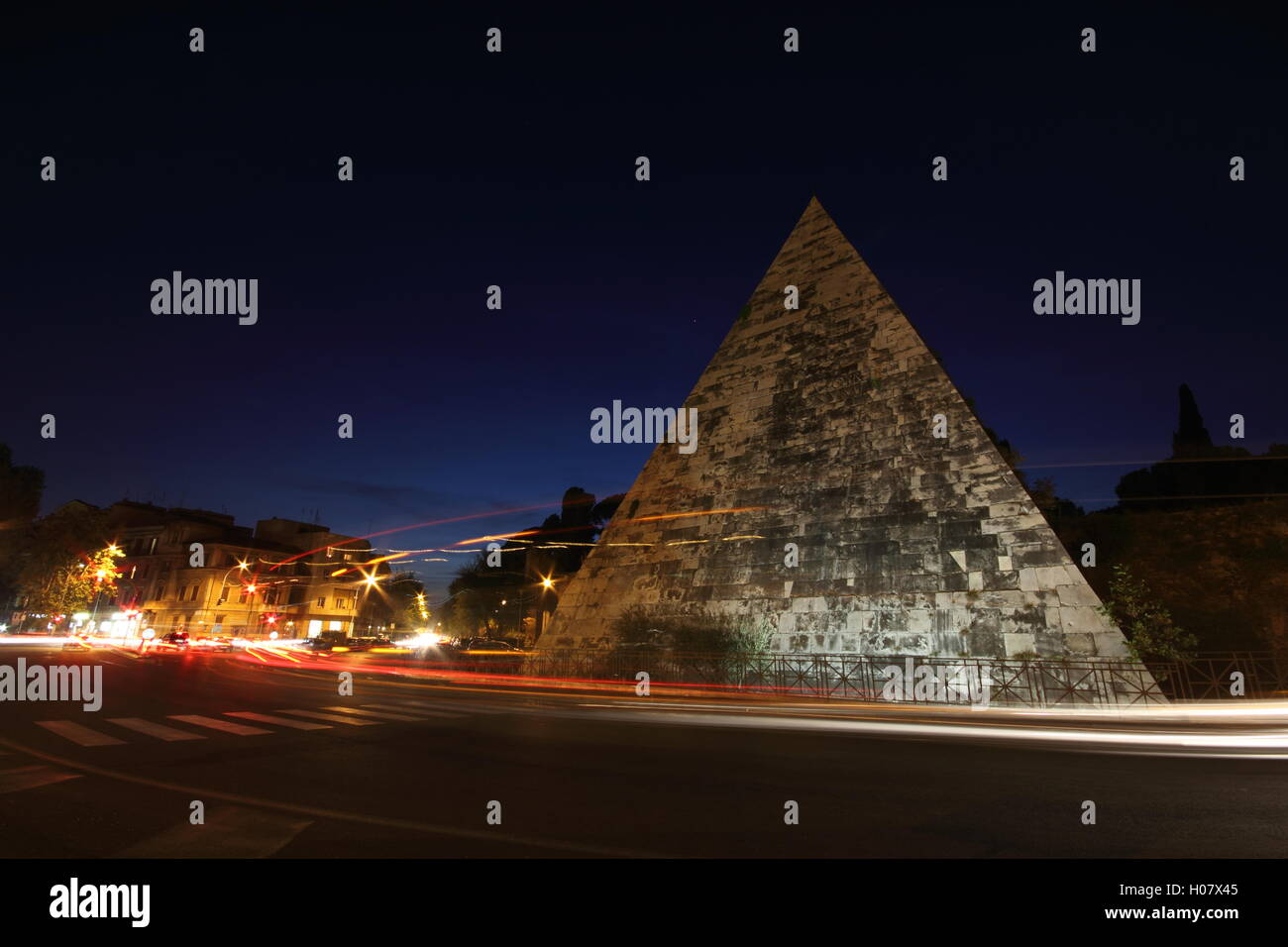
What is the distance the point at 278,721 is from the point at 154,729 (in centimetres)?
142

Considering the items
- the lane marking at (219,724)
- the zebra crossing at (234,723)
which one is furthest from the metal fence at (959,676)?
the lane marking at (219,724)

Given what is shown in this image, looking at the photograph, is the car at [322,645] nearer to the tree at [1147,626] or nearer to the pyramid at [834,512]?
the pyramid at [834,512]

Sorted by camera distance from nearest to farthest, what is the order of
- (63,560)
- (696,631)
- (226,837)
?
(226,837) → (696,631) → (63,560)

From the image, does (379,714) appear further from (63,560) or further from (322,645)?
(322,645)

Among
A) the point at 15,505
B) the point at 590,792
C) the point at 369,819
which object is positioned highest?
the point at 15,505

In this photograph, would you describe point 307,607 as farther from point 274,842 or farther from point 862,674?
point 274,842

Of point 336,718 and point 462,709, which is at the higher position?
point 336,718

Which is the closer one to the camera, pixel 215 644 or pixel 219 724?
pixel 219 724

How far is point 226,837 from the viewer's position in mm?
3625

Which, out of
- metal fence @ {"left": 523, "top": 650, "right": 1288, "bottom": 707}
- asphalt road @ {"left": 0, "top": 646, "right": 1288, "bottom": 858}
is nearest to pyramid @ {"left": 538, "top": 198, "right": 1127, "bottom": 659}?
metal fence @ {"left": 523, "top": 650, "right": 1288, "bottom": 707}

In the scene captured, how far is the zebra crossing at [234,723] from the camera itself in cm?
707

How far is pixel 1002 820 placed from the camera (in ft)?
13.5

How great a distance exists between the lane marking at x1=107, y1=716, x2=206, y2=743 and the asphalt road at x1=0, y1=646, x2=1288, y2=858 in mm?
47

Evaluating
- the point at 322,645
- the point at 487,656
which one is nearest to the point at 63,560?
the point at 322,645
